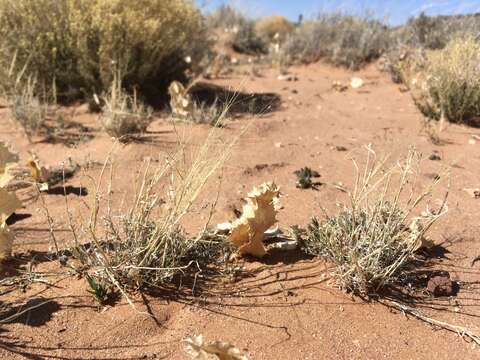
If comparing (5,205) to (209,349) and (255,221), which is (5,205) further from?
(209,349)

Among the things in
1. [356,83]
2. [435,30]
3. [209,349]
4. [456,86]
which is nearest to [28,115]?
[209,349]

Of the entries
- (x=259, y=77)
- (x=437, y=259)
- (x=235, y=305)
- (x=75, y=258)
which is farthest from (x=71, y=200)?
(x=259, y=77)

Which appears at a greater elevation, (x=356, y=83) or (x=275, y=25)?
(x=275, y=25)

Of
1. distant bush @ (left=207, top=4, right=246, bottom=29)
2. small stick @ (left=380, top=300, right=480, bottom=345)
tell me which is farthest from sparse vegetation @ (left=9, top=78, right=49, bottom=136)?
distant bush @ (left=207, top=4, right=246, bottom=29)

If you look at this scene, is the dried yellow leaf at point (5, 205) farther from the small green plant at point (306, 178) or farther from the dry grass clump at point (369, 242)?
the small green plant at point (306, 178)

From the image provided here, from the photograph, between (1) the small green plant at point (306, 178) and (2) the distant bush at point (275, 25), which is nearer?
(1) the small green plant at point (306, 178)

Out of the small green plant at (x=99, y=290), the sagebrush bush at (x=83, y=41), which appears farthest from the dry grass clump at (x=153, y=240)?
the sagebrush bush at (x=83, y=41)

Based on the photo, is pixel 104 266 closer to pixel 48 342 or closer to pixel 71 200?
pixel 48 342
